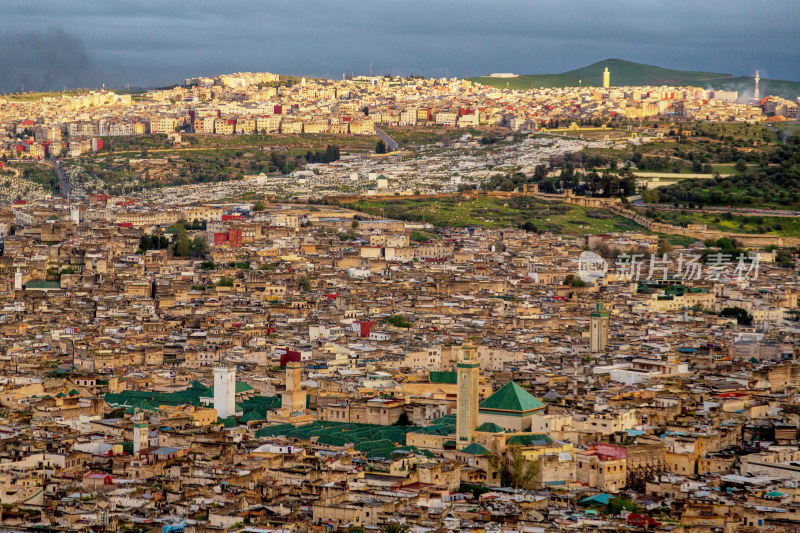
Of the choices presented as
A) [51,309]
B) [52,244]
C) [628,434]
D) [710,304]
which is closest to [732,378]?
[628,434]

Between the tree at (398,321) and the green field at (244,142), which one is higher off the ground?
the green field at (244,142)

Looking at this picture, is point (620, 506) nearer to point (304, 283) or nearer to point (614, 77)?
point (304, 283)

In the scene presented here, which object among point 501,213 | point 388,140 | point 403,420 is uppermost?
point 388,140

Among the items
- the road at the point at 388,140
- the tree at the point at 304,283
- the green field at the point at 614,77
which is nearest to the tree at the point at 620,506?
the tree at the point at 304,283

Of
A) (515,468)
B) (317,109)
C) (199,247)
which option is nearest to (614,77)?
(317,109)

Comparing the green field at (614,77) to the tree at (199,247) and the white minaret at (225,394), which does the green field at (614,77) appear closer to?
the tree at (199,247)

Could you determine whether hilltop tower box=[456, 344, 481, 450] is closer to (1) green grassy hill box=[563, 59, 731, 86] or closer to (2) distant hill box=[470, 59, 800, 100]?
(2) distant hill box=[470, 59, 800, 100]
